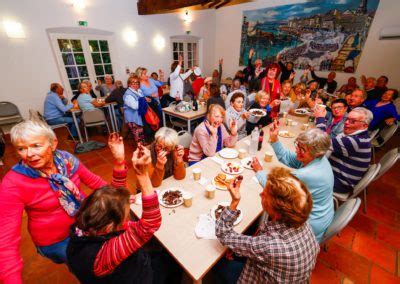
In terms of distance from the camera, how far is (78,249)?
0.88m

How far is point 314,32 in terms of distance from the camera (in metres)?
6.47

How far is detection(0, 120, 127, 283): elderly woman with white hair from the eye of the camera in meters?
1.01

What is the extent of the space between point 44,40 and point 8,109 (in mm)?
2002

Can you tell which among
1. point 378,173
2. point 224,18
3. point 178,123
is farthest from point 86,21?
point 378,173

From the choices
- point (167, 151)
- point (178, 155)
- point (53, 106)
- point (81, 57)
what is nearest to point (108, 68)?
point (81, 57)

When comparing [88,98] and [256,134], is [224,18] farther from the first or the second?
[256,134]

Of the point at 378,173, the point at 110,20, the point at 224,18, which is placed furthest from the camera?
the point at 224,18

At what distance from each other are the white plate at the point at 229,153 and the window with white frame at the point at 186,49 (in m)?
6.85

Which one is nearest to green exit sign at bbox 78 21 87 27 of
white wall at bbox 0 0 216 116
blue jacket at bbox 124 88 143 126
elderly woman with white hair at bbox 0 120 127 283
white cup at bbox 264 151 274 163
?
white wall at bbox 0 0 216 116

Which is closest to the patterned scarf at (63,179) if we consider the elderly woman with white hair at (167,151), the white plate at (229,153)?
the elderly woman with white hair at (167,151)

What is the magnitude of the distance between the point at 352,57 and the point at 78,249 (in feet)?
26.6

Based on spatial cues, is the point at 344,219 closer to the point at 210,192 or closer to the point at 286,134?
the point at 210,192

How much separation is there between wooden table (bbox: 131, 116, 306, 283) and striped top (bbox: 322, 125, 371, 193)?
2.28 feet

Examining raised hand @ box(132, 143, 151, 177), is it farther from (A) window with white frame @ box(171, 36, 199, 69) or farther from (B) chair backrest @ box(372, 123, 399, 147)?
(A) window with white frame @ box(171, 36, 199, 69)
